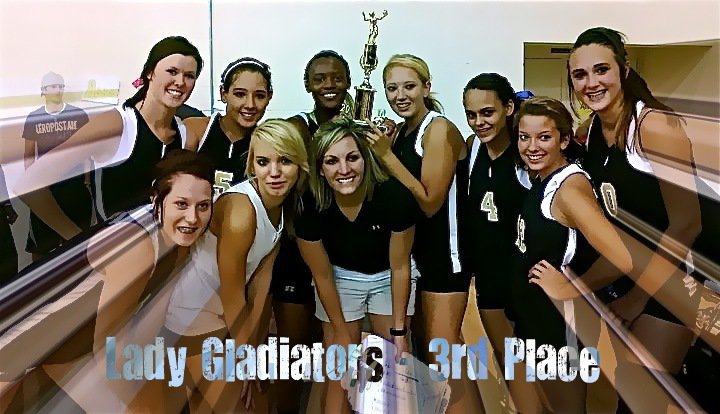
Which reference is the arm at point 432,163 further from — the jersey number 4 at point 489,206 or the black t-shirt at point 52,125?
the black t-shirt at point 52,125

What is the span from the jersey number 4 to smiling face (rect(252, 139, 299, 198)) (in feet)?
1.70

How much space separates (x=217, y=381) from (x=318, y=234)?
50cm

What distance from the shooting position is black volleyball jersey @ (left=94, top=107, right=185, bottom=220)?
1613 millimetres

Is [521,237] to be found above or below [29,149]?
below

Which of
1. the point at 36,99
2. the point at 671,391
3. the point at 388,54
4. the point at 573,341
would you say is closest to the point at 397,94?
the point at 388,54

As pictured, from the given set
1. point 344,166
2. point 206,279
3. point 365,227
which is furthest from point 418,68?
point 206,279

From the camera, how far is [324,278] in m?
1.66

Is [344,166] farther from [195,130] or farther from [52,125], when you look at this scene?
[52,125]

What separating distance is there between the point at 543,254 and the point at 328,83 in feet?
2.46

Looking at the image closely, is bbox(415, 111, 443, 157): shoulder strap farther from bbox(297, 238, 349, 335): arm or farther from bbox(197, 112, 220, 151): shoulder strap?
bbox(197, 112, 220, 151): shoulder strap

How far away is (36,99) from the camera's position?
1.65m

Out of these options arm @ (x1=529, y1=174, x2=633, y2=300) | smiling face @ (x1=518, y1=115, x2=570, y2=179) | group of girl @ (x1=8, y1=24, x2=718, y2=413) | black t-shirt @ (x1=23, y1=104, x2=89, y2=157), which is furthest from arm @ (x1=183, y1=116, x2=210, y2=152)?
arm @ (x1=529, y1=174, x2=633, y2=300)

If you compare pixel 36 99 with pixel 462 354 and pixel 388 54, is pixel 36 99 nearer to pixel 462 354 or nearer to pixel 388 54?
pixel 388 54

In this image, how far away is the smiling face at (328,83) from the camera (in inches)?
64.1
